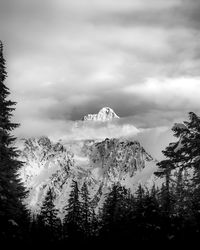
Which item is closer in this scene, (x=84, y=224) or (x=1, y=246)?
(x=1, y=246)

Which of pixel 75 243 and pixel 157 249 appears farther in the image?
pixel 75 243

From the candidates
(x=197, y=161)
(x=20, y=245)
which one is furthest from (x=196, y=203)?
(x=20, y=245)

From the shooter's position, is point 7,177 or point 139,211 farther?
point 7,177

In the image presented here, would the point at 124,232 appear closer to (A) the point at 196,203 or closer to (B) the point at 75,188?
(A) the point at 196,203

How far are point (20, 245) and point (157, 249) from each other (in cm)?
642

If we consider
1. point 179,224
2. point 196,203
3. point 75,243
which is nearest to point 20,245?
point 75,243

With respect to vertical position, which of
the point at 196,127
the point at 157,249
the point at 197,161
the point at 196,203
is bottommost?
the point at 157,249

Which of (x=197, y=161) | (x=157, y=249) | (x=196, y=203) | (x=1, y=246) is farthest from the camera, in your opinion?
(x=197, y=161)

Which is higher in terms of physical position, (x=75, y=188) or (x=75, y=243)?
(x=75, y=188)

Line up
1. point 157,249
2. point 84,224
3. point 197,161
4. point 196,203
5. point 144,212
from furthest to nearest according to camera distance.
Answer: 1. point 84,224
2. point 197,161
3. point 196,203
4. point 144,212
5. point 157,249

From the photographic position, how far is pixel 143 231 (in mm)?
19312

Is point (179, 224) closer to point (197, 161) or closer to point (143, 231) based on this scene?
point (143, 231)

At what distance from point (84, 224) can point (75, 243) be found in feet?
136

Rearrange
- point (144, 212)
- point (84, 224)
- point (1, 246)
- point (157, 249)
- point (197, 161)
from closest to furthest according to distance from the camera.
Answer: point (157, 249)
point (1, 246)
point (144, 212)
point (197, 161)
point (84, 224)
